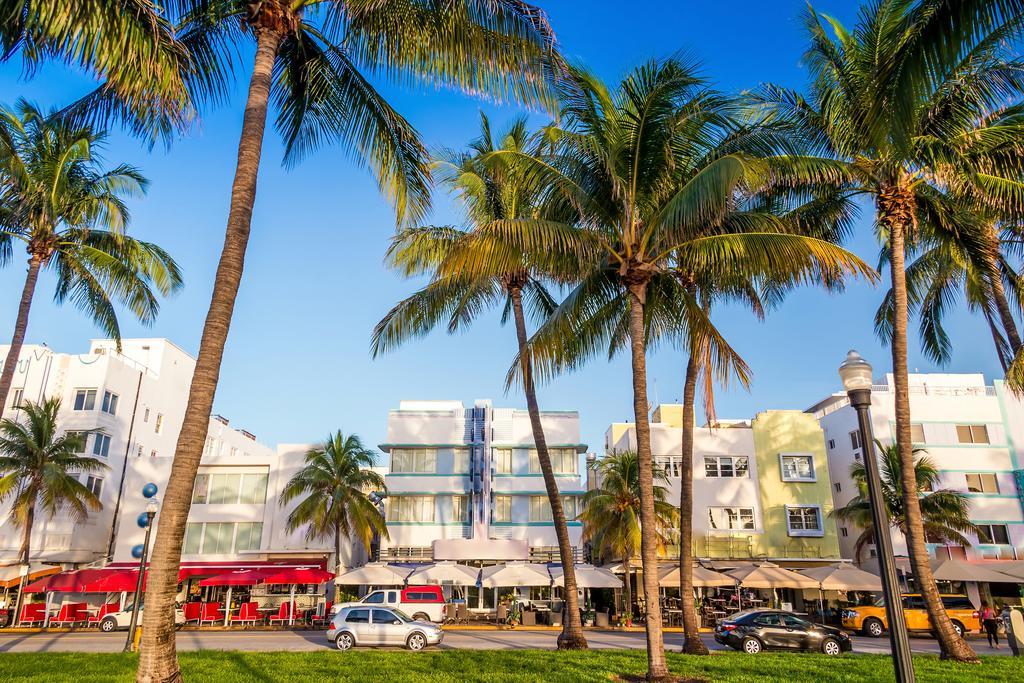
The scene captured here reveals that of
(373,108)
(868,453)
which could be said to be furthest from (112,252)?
(868,453)

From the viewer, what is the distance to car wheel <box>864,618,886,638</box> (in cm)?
3047

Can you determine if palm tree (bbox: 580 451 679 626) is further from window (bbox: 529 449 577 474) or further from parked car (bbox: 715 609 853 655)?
parked car (bbox: 715 609 853 655)

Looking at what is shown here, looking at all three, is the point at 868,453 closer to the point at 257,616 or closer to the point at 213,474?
the point at 257,616

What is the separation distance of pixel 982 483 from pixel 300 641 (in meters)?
40.7

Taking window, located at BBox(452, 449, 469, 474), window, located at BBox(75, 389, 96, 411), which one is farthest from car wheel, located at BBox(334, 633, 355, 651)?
window, located at BBox(75, 389, 96, 411)

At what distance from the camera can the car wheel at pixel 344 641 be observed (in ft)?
72.0

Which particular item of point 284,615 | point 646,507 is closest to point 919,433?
point 646,507

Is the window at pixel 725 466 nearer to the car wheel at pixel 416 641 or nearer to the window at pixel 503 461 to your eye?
the window at pixel 503 461

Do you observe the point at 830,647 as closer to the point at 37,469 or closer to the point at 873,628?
the point at 873,628

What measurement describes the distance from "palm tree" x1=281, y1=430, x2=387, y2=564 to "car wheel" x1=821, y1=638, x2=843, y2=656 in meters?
22.2

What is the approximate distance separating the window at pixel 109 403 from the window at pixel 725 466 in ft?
125

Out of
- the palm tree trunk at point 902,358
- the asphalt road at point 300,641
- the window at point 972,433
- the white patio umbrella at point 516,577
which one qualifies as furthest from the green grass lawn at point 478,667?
the window at point 972,433

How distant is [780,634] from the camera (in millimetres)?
22422

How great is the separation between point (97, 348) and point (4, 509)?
47.6 ft
